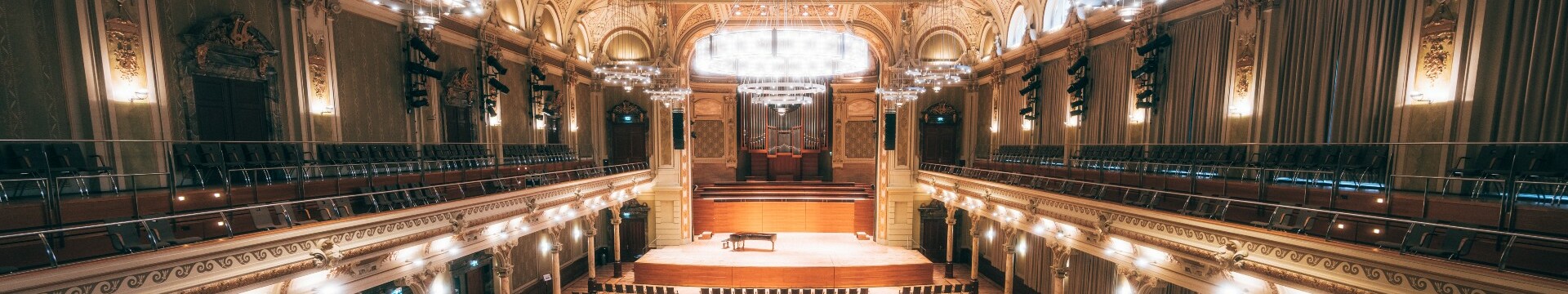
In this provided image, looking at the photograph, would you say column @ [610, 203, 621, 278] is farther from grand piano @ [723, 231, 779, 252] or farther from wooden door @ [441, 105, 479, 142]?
wooden door @ [441, 105, 479, 142]

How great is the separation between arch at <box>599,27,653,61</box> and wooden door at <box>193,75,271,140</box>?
1047 cm

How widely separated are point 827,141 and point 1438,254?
17040 millimetres

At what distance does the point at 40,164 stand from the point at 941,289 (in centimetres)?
1399

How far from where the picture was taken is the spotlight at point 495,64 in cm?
1226

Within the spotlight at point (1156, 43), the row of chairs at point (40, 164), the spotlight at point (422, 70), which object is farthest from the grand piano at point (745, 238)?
the row of chairs at point (40, 164)

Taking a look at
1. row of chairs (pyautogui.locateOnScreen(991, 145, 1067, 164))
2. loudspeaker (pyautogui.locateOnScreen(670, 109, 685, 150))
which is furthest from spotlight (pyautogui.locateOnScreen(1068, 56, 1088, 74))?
loudspeaker (pyautogui.locateOnScreen(670, 109, 685, 150))

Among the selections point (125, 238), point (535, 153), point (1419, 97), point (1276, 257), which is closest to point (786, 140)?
point (535, 153)

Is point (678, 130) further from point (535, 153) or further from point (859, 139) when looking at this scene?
point (859, 139)

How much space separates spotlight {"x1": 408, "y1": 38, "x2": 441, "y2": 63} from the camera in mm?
10070

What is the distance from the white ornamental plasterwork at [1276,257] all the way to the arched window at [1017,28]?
8126 millimetres

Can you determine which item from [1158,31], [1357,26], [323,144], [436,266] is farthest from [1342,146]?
[323,144]

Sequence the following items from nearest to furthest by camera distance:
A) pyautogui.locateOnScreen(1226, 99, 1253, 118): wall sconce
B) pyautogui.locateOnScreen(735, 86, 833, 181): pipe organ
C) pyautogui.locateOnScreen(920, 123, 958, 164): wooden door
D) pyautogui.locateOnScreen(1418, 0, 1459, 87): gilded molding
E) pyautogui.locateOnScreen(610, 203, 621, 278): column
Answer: pyautogui.locateOnScreen(1418, 0, 1459, 87): gilded molding, pyautogui.locateOnScreen(1226, 99, 1253, 118): wall sconce, pyautogui.locateOnScreen(610, 203, 621, 278): column, pyautogui.locateOnScreen(920, 123, 958, 164): wooden door, pyautogui.locateOnScreen(735, 86, 833, 181): pipe organ

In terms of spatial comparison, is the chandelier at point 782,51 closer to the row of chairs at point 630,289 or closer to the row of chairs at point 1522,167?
the row of chairs at point 1522,167

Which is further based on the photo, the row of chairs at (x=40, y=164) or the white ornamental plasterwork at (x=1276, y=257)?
the row of chairs at (x=40, y=164)
